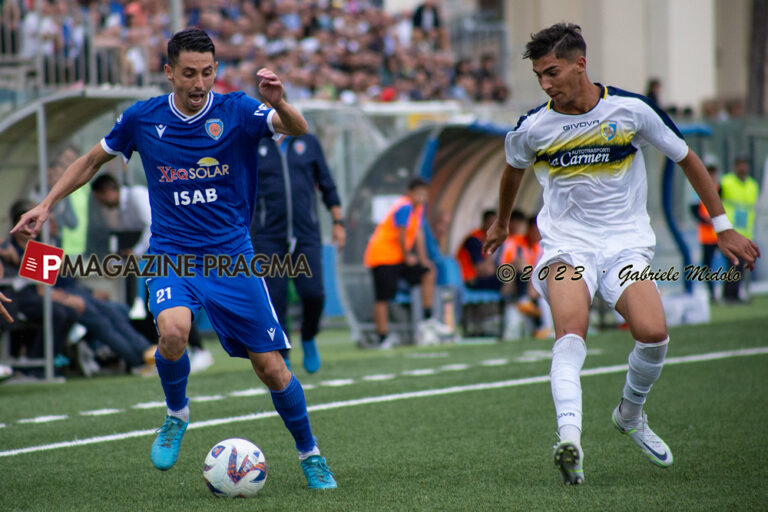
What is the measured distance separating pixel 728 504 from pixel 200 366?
8085 millimetres

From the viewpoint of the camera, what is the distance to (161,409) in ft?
30.3

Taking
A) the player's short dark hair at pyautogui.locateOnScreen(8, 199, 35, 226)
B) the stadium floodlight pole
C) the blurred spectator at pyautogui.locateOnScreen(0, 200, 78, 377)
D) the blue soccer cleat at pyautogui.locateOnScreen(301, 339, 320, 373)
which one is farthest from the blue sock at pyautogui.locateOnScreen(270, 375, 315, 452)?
the player's short dark hair at pyautogui.locateOnScreen(8, 199, 35, 226)

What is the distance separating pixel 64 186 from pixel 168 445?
4.79ft

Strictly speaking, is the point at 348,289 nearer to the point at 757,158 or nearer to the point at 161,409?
the point at 161,409

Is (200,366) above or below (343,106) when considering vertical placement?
below

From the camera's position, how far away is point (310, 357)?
11117mm

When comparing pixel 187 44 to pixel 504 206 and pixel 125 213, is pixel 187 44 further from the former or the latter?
pixel 125 213

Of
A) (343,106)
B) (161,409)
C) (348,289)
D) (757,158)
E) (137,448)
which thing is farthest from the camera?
(757,158)

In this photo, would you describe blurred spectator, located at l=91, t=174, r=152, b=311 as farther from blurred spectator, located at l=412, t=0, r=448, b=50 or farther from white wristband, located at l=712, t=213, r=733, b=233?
blurred spectator, located at l=412, t=0, r=448, b=50

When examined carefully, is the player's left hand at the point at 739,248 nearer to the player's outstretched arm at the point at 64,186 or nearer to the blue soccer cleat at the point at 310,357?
the player's outstretched arm at the point at 64,186

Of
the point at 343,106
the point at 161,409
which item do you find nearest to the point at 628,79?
the point at 343,106

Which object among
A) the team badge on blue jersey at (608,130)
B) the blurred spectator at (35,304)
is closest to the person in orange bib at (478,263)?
the blurred spectator at (35,304)

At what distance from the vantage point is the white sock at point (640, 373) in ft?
19.9

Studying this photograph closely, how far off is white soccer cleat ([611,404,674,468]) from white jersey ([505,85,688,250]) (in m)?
0.96
